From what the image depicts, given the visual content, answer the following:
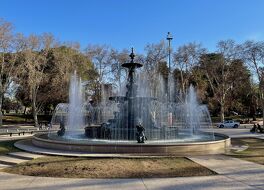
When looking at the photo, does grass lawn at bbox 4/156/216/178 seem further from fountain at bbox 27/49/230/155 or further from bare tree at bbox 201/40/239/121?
bare tree at bbox 201/40/239/121

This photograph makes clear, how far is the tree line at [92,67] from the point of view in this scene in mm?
42750

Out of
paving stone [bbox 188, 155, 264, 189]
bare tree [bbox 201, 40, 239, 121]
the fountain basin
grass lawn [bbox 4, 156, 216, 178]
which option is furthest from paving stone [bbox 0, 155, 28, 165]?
bare tree [bbox 201, 40, 239, 121]

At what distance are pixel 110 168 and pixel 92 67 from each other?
45.3 metres

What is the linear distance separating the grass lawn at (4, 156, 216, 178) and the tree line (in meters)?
31.4

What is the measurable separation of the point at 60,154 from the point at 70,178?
4.19 metres

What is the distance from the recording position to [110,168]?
11.9 metres

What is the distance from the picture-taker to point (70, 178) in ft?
34.6

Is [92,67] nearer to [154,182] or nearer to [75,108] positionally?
[75,108]

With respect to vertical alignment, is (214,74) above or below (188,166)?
above

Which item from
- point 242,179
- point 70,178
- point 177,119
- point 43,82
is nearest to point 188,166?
point 242,179

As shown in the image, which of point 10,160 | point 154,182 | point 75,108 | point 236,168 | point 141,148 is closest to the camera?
point 154,182

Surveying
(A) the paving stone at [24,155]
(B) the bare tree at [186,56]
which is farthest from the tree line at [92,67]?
(A) the paving stone at [24,155]

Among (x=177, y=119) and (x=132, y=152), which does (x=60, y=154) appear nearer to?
(x=132, y=152)

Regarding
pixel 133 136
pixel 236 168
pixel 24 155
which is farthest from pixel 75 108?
pixel 236 168
